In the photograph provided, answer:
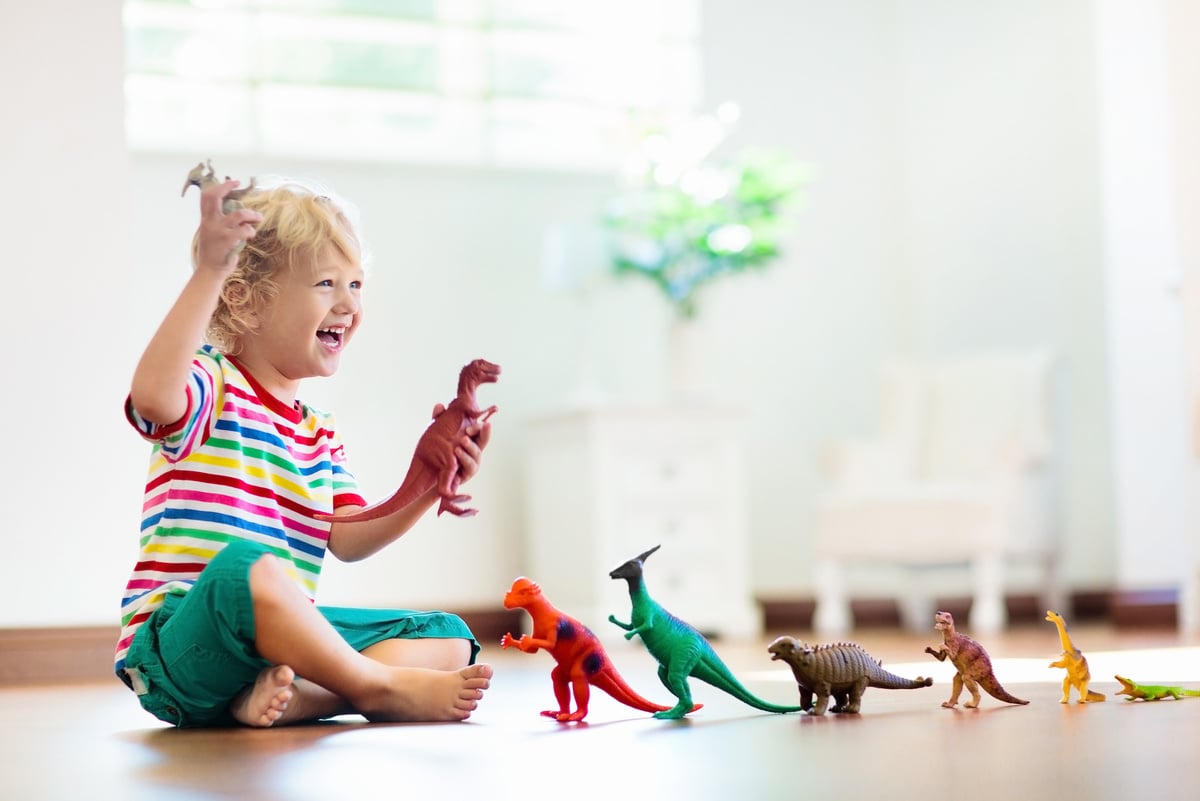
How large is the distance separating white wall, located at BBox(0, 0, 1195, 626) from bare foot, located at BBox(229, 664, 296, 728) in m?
2.23

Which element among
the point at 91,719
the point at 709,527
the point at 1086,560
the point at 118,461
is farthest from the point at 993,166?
the point at 91,719

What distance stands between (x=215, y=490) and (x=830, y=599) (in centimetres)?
298

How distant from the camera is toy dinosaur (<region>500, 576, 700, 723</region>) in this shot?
1.64 meters

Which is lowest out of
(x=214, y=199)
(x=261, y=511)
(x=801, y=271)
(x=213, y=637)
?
(x=213, y=637)

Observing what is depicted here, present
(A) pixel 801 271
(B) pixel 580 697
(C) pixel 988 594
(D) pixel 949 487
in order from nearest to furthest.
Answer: (B) pixel 580 697 → (C) pixel 988 594 → (D) pixel 949 487 → (A) pixel 801 271

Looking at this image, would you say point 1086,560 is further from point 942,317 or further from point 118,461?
point 118,461

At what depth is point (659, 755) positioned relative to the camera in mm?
1368

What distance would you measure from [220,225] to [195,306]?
0.09 meters

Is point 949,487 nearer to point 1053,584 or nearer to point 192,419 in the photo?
point 1053,584

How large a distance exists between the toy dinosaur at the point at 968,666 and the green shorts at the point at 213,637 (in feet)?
2.03

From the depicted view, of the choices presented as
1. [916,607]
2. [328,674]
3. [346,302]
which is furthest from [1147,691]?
[916,607]

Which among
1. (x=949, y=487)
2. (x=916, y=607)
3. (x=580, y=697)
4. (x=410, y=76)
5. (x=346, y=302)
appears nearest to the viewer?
(x=580, y=697)

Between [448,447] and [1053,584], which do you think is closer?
[448,447]

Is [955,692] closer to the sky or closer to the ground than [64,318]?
closer to the ground
